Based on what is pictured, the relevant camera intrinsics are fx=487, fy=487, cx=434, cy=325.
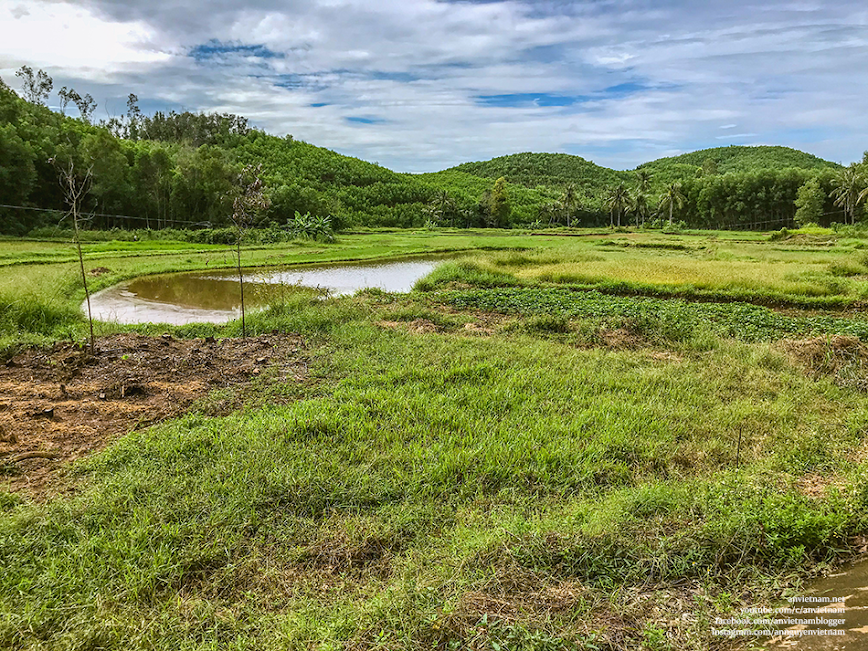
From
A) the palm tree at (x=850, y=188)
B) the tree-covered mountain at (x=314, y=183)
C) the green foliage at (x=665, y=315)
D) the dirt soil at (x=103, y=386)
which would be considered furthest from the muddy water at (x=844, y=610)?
the palm tree at (x=850, y=188)

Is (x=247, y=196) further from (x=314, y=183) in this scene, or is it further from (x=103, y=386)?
(x=314, y=183)

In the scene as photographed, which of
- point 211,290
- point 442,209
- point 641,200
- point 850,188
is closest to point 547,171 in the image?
point 641,200

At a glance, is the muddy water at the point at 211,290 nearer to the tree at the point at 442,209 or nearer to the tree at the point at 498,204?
the tree at the point at 442,209

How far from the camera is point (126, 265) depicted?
71.0 ft

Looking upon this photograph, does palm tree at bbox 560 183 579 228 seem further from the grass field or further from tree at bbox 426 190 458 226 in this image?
the grass field

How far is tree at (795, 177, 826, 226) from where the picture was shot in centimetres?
4906

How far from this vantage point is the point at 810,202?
161ft

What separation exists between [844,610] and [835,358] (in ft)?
20.2

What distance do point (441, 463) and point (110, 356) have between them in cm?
622

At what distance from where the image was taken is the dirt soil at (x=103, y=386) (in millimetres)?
4793

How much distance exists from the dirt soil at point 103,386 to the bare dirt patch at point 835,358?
300 inches

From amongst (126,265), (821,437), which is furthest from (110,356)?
(126,265)

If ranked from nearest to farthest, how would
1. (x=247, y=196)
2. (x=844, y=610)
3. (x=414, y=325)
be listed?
(x=844, y=610)
(x=247, y=196)
(x=414, y=325)

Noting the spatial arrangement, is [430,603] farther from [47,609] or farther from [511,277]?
[511,277]
